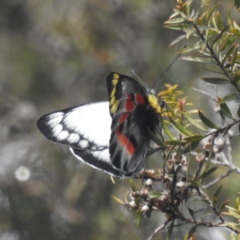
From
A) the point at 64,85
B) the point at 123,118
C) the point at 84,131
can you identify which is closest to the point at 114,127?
the point at 123,118

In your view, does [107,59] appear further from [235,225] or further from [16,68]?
[235,225]

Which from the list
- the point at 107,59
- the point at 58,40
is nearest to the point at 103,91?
the point at 107,59

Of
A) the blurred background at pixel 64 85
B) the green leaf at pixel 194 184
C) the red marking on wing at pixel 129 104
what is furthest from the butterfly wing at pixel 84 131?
the blurred background at pixel 64 85

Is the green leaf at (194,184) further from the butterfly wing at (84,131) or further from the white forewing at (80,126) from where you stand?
the white forewing at (80,126)

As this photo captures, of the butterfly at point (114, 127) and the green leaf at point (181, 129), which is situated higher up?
the green leaf at point (181, 129)

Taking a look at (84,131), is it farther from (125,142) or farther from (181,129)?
(181,129)

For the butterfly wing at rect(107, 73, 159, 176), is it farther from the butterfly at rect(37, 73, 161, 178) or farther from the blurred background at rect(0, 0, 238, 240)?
the blurred background at rect(0, 0, 238, 240)

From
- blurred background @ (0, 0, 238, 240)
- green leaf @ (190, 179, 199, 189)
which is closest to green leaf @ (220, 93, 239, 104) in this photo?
green leaf @ (190, 179, 199, 189)
